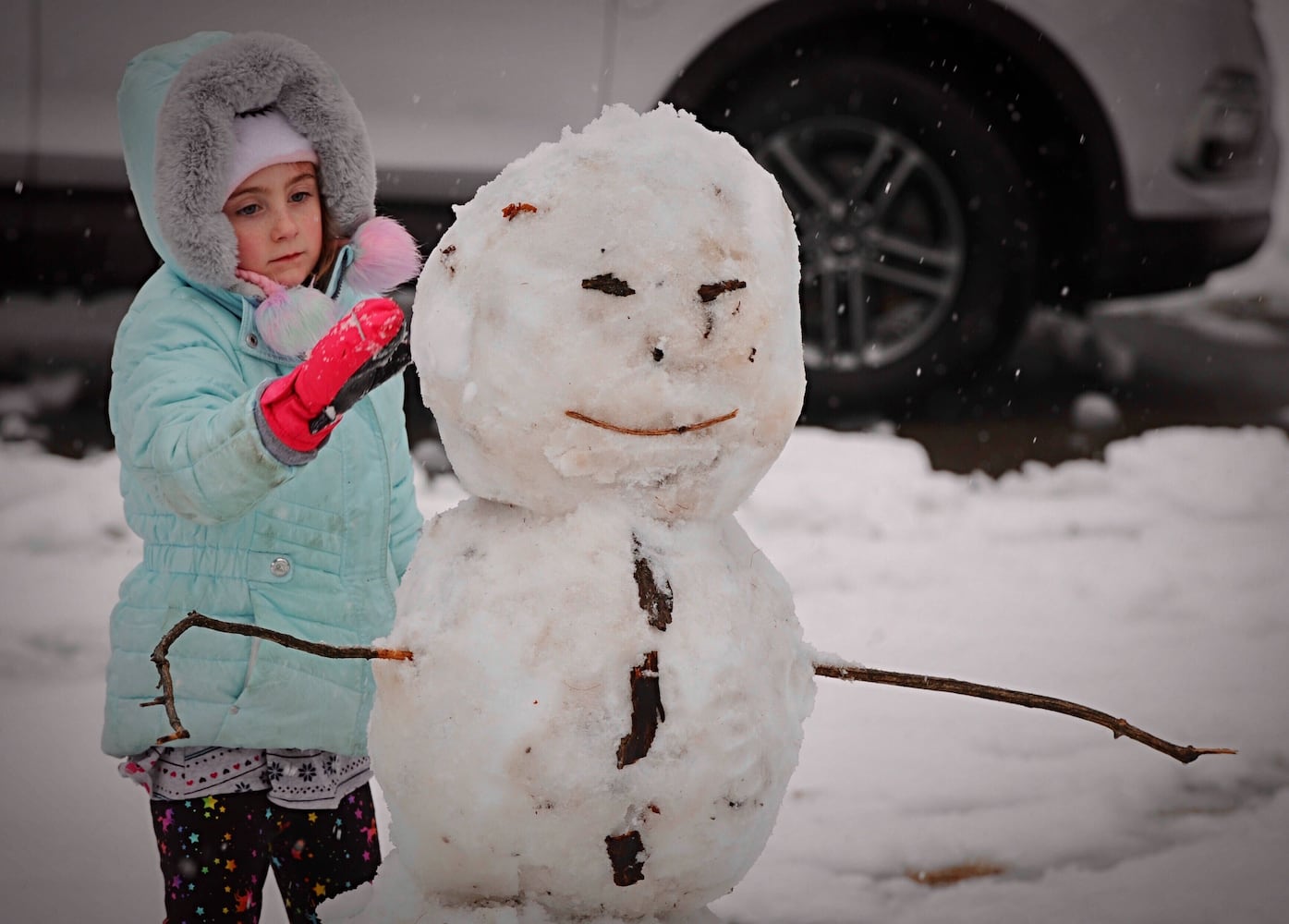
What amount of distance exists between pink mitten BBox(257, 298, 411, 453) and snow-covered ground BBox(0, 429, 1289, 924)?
967 millimetres

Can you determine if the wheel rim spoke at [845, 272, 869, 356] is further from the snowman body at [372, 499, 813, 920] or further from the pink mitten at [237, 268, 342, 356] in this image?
the snowman body at [372, 499, 813, 920]

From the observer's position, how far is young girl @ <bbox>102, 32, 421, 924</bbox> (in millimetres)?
1682

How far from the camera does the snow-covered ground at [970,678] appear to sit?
2277 millimetres

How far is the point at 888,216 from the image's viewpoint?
4.49m

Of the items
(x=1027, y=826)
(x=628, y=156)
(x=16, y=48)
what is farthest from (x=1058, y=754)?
(x=16, y=48)

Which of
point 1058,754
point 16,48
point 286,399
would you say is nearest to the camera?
point 286,399

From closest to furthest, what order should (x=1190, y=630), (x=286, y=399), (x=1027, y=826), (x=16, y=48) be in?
(x=286, y=399) < (x=1027, y=826) < (x=1190, y=630) < (x=16, y=48)

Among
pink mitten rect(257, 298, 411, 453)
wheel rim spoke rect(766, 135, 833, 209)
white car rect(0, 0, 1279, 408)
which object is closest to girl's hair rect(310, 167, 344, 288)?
pink mitten rect(257, 298, 411, 453)

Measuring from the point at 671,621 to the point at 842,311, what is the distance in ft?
10.5

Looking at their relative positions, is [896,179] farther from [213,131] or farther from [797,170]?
[213,131]

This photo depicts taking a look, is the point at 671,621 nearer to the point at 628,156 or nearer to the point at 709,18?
the point at 628,156

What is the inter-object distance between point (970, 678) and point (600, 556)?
6.21 feet

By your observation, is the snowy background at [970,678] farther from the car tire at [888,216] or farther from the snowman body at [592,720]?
the snowman body at [592,720]

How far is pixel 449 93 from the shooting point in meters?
3.93
